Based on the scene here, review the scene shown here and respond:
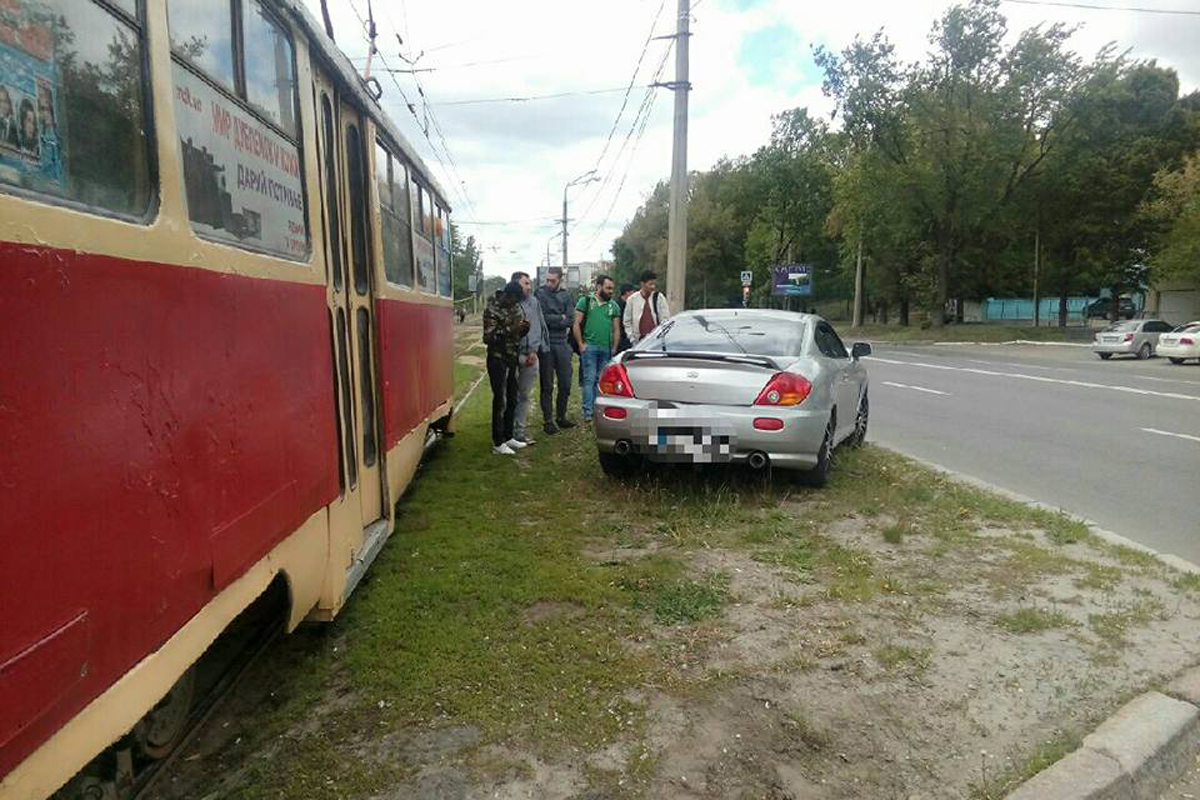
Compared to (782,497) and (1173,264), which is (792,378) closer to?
(782,497)

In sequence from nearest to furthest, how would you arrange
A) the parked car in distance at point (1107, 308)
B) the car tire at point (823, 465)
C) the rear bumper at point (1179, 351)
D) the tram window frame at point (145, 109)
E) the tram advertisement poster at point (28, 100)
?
the tram advertisement poster at point (28, 100)
the tram window frame at point (145, 109)
the car tire at point (823, 465)
the rear bumper at point (1179, 351)
the parked car in distance at point (1107, 308)

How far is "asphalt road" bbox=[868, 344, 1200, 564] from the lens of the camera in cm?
644

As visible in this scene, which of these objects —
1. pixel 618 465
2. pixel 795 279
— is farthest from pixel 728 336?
pixel 795 279

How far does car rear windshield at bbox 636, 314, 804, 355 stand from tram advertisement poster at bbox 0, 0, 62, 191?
495 centimetres

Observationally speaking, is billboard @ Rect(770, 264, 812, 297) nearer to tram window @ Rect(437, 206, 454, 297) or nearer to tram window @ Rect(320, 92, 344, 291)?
tram window @ Rect(437, 206, 454, 297)

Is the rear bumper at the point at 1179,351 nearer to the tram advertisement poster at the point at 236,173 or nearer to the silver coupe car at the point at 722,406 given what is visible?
the silver coupe car at the point at 722,406

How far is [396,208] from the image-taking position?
5805 millimetres

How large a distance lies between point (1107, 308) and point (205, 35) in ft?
214

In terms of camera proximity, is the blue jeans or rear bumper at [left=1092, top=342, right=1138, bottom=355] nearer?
the blue jeans

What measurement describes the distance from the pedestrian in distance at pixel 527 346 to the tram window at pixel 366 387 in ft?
10.2

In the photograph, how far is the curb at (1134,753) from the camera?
8.63ft

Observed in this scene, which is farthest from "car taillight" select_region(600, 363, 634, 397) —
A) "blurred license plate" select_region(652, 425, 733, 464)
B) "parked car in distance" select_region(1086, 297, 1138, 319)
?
"parked car in distance" select_region(1086, 297, 1138, 319)

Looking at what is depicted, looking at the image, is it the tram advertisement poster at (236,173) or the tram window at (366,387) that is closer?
the tram advertisement poster at (236,173)

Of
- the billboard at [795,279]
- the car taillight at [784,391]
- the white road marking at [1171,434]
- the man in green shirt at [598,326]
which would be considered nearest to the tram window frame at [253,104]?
the car taillight at [784,391]
